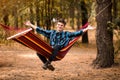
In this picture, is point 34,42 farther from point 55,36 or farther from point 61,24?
point 61,24

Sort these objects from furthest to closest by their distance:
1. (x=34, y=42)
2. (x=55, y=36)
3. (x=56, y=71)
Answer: (x=56, y=71), (x=55, y=36), (x=34, y=42)

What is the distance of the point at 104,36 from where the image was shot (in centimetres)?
1229

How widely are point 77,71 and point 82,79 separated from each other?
1.68 m

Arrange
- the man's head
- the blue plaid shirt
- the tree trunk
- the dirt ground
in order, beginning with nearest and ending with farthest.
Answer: the man's head
the blue plaid shirt
the dirt ground
the tree trunk

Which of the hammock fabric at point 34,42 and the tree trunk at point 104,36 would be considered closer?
the hammock fabric at point 34,42

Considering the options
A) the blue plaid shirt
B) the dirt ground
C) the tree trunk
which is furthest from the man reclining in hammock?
the tree trunk

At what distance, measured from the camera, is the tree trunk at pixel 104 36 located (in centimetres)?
1230

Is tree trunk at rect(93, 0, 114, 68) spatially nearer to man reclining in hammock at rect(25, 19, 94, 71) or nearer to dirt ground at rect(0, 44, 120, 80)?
dirt ground at rect(0, 44, 120, 80)

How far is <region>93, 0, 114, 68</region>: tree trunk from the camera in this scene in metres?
12.3

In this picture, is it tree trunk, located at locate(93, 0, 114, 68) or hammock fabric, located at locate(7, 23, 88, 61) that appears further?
tree trunk, located at locate(93, 0, 114, 68)

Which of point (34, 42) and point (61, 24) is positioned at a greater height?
point (61, 24)

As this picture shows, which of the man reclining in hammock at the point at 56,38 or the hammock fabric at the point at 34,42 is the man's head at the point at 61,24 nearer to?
the man reclining in hammock at the point at 56,38

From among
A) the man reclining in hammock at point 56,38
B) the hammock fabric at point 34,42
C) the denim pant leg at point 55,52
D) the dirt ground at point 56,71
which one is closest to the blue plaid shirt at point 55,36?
the man reclining in hammock at point 56,38

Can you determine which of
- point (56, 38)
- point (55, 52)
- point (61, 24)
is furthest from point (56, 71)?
point (61, 24)
